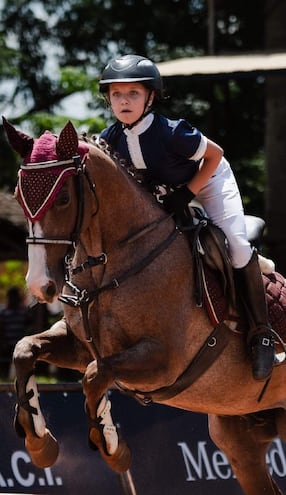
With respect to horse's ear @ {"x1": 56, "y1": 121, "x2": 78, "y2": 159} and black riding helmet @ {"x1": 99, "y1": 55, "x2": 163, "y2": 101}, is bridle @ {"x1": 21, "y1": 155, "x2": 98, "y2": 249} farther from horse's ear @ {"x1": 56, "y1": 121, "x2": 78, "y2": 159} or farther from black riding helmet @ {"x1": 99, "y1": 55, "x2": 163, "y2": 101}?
black riding helmet @ {"x1": 99, "y1": 55, "x2": 163, "y2": 101}

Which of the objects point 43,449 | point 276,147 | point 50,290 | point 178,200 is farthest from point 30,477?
point 276,147

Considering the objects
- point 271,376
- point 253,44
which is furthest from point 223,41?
point 271,376

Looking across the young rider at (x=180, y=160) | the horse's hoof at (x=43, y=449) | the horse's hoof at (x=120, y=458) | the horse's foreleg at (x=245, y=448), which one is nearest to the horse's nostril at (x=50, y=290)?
the horse's hoof at (x=43, y=449)

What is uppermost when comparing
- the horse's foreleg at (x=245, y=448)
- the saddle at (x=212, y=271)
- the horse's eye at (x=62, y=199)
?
the horse's eye at (x=62, y=199)

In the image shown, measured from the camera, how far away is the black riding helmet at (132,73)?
703cm

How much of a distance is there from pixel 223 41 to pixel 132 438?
14114mm

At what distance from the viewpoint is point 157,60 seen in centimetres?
2302

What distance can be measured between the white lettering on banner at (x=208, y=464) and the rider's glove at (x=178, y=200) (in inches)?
121

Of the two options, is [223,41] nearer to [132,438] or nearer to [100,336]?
[132,438]

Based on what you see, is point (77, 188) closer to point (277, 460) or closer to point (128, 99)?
point (128, 99)

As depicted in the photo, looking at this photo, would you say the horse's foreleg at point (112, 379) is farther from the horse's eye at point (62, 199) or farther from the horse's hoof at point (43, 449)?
the horse's eye at point (62, 199)

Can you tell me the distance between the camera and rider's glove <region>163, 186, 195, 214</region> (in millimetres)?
7363

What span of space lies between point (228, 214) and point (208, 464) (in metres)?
3.02

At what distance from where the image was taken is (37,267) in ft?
21.2
